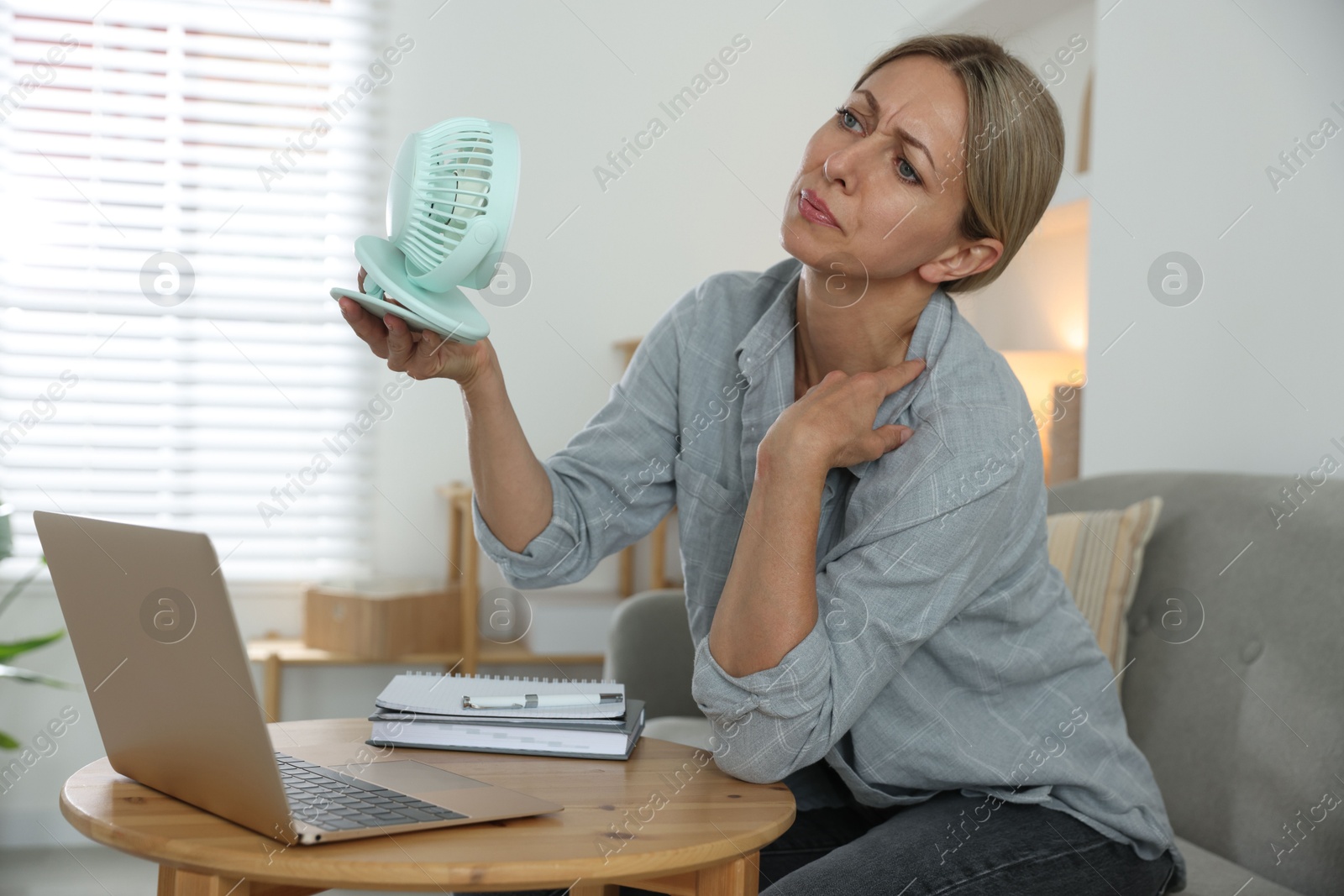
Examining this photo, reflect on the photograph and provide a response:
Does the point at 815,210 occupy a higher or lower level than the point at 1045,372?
higher

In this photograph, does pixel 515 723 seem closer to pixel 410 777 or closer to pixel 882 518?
pixel 410 777

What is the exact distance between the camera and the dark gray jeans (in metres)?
0.98

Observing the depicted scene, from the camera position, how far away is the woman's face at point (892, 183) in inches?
43.9

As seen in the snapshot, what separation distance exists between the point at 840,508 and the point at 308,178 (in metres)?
2.09

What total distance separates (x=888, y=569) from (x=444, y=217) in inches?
19.0

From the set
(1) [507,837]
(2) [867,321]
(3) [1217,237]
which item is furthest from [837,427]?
(3) [1217,237]

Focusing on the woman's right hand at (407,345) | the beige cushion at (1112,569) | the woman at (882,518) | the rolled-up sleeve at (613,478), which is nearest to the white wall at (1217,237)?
the beige cushion at (1112,569)

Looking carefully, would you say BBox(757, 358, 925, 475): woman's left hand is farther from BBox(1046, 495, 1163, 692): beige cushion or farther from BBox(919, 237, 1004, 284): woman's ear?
BBox(1046, 495, 1163, 692): beige cushion

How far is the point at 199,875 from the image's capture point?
2.56 feet

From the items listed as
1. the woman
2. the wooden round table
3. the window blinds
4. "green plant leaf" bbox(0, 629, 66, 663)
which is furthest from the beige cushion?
"green plant leaf" bbox(0, 629, 66, 663)

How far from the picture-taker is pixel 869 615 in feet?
3.21

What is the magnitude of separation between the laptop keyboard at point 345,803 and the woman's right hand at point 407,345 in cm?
34

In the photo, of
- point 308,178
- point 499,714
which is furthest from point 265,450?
point 499,714

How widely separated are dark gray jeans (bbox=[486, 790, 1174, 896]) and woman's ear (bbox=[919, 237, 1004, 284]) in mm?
531
